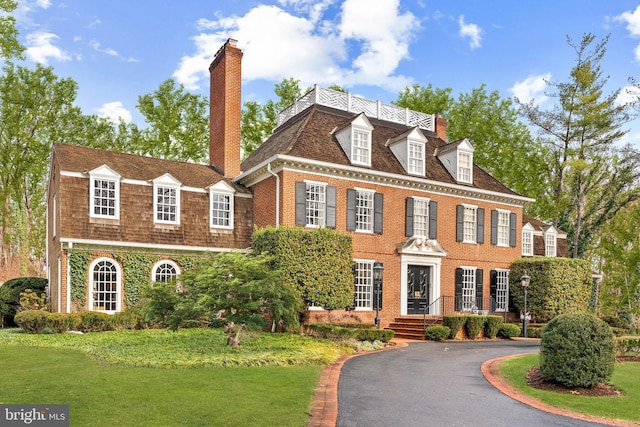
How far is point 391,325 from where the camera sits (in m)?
21.8

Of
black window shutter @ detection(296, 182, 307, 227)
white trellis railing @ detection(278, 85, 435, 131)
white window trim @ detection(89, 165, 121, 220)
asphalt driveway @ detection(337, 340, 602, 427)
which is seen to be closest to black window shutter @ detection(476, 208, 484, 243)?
white trellis railing @ detection(278, 85, 435, 131)

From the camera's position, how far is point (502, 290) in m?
25.9

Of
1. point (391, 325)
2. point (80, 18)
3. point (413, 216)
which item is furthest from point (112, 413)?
point (413, 216)

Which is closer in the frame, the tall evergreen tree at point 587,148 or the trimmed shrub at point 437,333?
the trimmed shrub at point 437,333

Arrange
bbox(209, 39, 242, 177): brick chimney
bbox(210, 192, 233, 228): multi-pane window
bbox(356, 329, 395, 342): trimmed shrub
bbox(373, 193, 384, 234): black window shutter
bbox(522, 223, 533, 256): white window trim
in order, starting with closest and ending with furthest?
bbox(356, 329, 395, 342): trimmed shrub → bbox(210, 192, 233, 228): multi-pane window → bbox(373, 193, 384, 234): black window shutter → bbox(209, 39, 242, 177): brick chimney → bbox(522, 223, 533, 256): white window trim

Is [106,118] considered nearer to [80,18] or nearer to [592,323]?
[80,18]

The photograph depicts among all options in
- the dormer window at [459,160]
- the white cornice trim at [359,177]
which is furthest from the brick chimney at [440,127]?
the white cornice trim at [359,177]

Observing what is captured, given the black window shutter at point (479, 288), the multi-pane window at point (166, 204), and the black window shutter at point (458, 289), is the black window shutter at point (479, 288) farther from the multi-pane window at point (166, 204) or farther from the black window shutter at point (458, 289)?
the multi-pane window at point (166, 204)

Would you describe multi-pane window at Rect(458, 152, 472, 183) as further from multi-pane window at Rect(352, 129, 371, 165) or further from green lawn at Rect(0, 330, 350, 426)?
green lawn at Rect(0, 330, 350, 426)

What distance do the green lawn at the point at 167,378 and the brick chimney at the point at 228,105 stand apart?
1021 centimetres

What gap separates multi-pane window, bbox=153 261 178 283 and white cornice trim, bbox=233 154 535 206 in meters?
4.79

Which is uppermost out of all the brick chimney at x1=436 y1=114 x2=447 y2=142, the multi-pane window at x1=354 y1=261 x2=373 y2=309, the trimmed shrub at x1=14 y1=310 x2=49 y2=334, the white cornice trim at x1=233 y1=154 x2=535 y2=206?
the brick chimney at x1=436 y1=114 x2=447 y2=142

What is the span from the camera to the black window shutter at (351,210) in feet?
70.0

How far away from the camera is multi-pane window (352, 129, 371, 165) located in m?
21.9
